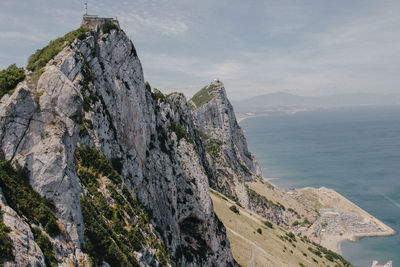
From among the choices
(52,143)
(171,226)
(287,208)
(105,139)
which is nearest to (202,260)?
(171,226)

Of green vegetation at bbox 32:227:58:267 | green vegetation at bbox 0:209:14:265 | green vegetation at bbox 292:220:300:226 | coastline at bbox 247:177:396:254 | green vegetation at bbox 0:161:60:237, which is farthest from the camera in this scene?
green vegetation at bbox 292:220:300:226

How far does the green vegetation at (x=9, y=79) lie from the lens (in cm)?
1653

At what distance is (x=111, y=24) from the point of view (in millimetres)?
39344

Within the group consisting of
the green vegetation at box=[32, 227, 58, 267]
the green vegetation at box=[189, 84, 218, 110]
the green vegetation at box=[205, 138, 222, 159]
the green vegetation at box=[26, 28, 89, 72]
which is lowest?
the green vegetation at box=[205, 138, 222, 159]

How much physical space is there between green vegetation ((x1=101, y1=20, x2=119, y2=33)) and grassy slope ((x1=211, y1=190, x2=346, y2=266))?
50451 mm

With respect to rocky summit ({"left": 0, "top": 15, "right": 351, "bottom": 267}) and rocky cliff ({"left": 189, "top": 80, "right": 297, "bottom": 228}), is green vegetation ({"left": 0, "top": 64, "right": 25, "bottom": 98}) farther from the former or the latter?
rocky cliff ({"left": 189, "top": 80, "right": 297, "bottom": 228})

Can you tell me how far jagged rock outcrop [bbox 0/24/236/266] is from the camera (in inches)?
593

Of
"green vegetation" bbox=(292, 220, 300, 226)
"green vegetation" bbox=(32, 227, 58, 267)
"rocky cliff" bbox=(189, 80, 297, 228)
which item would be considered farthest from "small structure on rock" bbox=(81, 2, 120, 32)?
"green vegetation" bbox=(292, 220, 300, 226)

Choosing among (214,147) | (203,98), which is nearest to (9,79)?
(214,147)

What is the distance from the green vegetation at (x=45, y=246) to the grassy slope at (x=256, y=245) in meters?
49.5

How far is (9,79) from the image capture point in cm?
1703

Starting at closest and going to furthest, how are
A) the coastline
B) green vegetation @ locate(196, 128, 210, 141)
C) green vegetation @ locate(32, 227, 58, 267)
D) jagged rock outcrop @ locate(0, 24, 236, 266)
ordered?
green vegetation @ locate(32, 227, 58, 267), jagged rock outcrop @ locate(0, 24, 236, 266), the coastline, green vegetation @ locate(196, 128, 210, 141)

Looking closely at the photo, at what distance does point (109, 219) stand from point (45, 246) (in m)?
10.1

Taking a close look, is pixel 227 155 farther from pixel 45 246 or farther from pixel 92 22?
pixel 45 246
